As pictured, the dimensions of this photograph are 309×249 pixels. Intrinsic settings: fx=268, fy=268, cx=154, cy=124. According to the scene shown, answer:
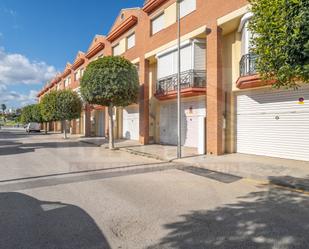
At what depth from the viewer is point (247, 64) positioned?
1223cm

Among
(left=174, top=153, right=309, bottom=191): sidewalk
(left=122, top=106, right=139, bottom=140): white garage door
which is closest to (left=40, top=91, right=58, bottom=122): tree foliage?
(left=122, top=106, right=139, bottom=140): white garage door

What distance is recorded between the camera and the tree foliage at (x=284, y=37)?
5422 millimetres

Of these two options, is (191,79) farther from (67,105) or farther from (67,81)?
(67,81)

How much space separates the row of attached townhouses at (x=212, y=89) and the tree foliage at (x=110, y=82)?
7.55 feet

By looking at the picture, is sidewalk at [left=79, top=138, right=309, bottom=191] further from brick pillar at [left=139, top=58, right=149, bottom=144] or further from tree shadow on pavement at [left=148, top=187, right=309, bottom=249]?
brick pillar at [left=139, top=58, right=149, bottom=144]

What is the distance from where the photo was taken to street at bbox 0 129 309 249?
12.7ft

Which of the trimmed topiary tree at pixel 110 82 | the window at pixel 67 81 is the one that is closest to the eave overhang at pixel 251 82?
the trimmed topiary tree at pixel 110 82

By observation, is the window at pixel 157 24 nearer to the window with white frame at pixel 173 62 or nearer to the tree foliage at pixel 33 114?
the window with white frame at pixel 173 62

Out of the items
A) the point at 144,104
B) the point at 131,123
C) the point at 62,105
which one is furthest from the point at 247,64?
the point at 62,105

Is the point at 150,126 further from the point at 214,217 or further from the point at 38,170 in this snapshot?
the point at 214,217

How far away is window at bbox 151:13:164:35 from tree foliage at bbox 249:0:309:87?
12512 mm

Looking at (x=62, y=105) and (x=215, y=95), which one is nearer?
(x=215, y=95)

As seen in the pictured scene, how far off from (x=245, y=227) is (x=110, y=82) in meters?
13.1

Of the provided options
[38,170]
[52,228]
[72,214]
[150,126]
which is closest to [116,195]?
[72,214]
